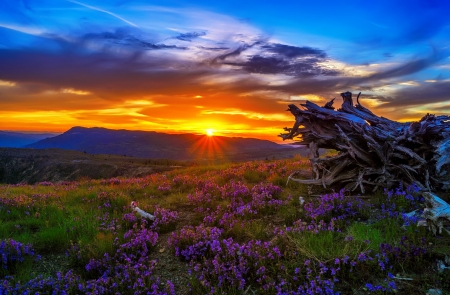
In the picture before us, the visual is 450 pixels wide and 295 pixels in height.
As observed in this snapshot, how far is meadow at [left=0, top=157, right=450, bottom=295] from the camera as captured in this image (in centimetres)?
418

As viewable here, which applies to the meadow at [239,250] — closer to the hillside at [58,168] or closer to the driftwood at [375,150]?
the driftwood at [375,150]

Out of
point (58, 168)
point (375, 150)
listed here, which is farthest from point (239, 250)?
point (58, 168)

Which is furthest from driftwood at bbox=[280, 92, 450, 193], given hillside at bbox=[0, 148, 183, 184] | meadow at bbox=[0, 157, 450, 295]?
hillside at bbox=[0, 148, 183, 184]

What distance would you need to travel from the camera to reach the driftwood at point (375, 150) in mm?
8078

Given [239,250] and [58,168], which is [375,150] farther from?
[58,168]

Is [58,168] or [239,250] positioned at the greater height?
[239,250]

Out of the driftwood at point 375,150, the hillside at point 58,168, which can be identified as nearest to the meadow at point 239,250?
the driftwood at point 375,150

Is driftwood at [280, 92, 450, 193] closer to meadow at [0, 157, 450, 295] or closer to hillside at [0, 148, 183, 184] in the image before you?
meadow at [0, 157, 450, 295]

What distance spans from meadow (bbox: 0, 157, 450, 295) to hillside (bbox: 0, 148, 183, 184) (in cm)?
2010

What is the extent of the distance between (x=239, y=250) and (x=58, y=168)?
35.6 meters

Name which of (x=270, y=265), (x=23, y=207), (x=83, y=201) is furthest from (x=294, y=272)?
(x=23, y=207)

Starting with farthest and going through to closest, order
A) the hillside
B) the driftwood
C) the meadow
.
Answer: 1. the hillside
2. the driftwood
3. the meadow

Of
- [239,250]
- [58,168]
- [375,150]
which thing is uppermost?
[375,150]

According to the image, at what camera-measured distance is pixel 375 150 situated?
26.9ft
